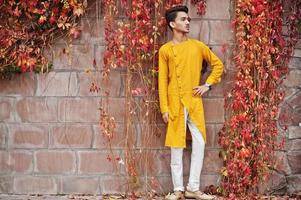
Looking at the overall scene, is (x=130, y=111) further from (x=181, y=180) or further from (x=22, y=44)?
(x=22, y=44)

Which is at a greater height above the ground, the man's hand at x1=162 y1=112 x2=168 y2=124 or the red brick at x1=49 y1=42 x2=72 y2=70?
the red brick at x1=49 y1=42 x2=72 y2=70

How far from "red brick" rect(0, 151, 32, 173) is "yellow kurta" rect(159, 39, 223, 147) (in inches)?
50.8

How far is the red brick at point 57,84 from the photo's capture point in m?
4.90

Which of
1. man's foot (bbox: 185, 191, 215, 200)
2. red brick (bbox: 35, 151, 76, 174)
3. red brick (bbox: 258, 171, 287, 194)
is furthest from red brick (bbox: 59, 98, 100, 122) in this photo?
red brick (bbox: 258, 171, 287, 194)

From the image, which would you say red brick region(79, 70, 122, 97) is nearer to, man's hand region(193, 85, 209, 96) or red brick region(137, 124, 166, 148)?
red brick region(137, 124, 166, 148)

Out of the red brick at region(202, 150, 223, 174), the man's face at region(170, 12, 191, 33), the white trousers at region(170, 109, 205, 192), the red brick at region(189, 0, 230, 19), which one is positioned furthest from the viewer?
the red brick at region(202, 150, 223, 174)

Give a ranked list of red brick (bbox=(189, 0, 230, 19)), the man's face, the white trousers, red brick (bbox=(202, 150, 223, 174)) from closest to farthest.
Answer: the man's face < the white trousers < red brick (bbox=(189, 0, 230, 19)) < red brick (bbox=(202, 150, 223, 174))

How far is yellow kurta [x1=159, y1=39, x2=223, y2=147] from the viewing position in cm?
465

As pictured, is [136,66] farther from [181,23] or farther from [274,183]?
[274,183]

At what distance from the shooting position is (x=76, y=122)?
16.1ft

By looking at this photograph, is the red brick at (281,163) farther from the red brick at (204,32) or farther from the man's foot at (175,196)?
the red brick at (204,32)

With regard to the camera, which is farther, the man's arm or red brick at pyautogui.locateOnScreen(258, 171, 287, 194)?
red brick at pyautogui.locateOnScreen(258, 171, 287, 194)

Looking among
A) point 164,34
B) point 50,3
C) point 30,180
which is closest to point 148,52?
point 164,34

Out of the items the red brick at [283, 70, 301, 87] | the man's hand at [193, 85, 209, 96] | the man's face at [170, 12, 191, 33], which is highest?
the man's face at [170, 12, 191, 33]
